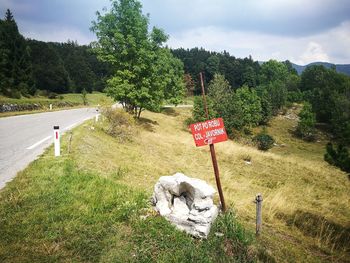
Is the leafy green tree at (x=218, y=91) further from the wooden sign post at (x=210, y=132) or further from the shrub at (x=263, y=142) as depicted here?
the wooden sign post at (x=210, y=132)

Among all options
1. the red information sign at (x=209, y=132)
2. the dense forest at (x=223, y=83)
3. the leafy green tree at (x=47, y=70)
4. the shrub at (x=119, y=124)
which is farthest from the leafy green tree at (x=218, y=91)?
the leafy green tree at (x=47, y=70)

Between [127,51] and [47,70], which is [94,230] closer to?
[127,51]

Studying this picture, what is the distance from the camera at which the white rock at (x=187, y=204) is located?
5.80 metres

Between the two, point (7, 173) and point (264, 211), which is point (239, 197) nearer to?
point (264, 211)

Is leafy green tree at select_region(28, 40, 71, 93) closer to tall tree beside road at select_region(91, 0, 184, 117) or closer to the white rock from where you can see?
tall tree beside road at select_region(91, 0, 184, 117)

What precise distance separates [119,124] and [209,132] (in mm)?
14185

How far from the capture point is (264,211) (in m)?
9.02

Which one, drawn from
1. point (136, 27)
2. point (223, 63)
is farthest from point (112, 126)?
point (223, 63)

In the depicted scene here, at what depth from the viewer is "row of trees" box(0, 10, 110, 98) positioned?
41.4 metres

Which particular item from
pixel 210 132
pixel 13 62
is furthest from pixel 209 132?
pixel 13 62

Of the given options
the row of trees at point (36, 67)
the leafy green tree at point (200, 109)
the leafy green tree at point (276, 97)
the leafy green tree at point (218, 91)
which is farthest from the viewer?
the leafy green tree at point (276, 97)

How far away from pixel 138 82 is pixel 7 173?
18639mm

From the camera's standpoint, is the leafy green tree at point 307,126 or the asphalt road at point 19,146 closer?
the asphalt road at point 19,146

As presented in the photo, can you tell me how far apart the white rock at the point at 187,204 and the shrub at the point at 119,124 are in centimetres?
1274
